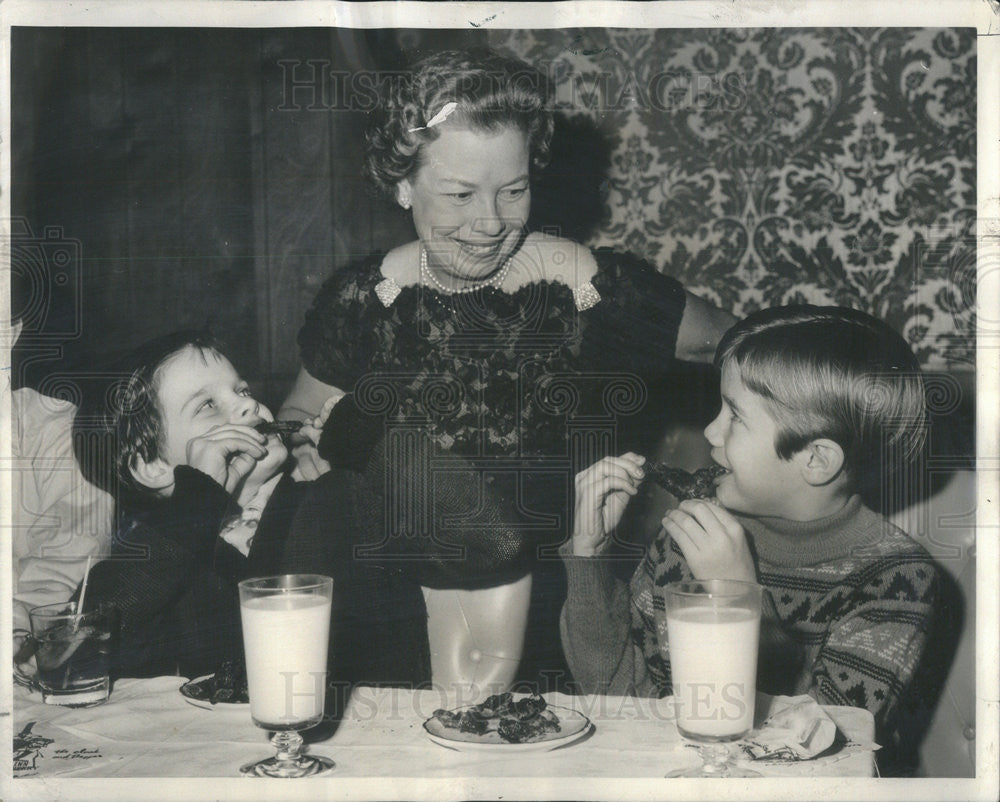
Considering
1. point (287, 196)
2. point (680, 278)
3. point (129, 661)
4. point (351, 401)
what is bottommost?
point (129, 661)

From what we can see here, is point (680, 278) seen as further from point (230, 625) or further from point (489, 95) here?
point (230, 625)

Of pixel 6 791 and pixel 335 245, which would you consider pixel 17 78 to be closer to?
pixel 335 245

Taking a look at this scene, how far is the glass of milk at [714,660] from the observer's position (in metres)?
1.42

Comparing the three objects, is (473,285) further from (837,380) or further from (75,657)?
(75,657)

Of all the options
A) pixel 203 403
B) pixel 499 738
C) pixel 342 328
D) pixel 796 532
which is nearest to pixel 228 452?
pixel 203 403

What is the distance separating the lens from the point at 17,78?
162cm

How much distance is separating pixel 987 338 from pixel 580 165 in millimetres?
694

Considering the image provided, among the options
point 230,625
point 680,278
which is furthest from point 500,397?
point 230,625

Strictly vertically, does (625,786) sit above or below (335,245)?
below

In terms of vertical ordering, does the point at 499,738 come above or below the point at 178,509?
below

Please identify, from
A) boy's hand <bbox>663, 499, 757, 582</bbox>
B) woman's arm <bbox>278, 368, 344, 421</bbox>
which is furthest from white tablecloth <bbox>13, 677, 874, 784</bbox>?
woman's arm <bbox>278, 368, 344, 421</bbox>

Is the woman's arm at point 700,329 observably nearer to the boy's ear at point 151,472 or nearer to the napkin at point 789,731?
the napkin at point 789,731

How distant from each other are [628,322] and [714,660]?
20.5 inches

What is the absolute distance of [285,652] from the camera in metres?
1.45
